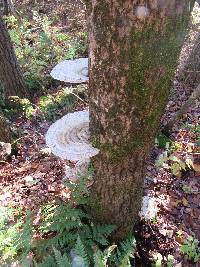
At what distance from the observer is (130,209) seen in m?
3.94

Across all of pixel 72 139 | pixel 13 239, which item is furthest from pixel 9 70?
pixel 72 139

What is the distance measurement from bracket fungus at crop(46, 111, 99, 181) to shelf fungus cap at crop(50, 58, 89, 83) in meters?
0.42

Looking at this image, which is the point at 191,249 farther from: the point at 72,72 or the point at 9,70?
the point at 9,70

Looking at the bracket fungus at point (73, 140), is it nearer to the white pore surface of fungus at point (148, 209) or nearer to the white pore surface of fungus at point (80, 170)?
the white pore surface of fungus at point (80, 170)

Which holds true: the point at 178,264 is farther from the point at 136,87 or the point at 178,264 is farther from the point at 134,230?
the point at 136,87

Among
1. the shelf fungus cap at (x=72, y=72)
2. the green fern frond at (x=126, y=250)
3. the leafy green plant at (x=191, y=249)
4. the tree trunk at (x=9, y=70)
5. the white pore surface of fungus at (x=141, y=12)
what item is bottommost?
the leafy green plant at (x=191, y=249)

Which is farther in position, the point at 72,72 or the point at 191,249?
the point at 191,249

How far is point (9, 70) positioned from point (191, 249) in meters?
4.98

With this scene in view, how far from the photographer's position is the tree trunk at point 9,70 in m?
6.69

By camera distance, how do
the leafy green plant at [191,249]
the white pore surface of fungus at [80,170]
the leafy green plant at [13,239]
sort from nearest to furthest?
the white pore surface of fungus at [80,170] < the leafy green plant at [13,239] < the leafy green plant at [191,249]

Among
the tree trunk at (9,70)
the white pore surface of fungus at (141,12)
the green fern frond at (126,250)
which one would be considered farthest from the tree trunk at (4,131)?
the white pore surface of fungus at (141,12)

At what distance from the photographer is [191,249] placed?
4.73 meters

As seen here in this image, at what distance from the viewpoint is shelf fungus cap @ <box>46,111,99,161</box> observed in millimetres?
Answer: 2998

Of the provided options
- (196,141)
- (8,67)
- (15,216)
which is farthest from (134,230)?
(8,67)
